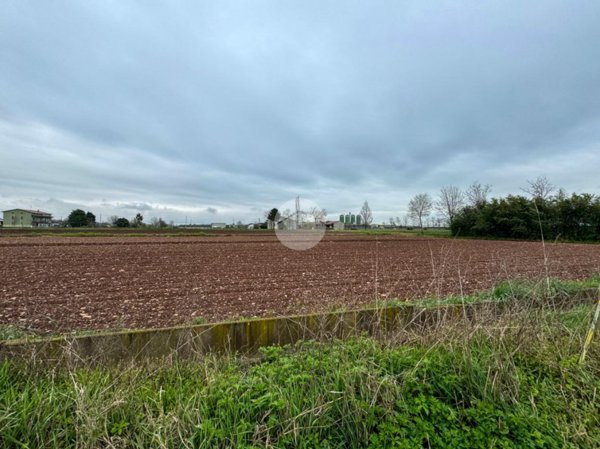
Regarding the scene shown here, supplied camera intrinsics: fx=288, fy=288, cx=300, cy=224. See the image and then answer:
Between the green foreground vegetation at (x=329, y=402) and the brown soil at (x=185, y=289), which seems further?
the brown soil at (x=185, y=289)

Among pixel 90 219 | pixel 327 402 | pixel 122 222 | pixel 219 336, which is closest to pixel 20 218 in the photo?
pixel 90 219

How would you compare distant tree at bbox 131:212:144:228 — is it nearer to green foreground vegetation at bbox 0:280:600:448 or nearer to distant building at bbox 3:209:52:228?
distant building at bbox 3:209:52:228

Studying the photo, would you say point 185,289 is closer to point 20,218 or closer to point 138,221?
point 138,221

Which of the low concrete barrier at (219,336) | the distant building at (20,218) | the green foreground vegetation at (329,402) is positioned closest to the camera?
the green foreground vegetation at (329,402)

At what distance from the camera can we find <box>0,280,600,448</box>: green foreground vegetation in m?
1.88

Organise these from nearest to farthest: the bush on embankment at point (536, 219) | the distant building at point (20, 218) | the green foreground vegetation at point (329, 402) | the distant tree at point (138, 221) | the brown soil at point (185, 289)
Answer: the green foreground vegetation at point (329, 402)
the brown soil at point (185, 289)
the bush on embankment at point (536, 219)
the distant tree at point (138, 221)
the distant building at point (20, 218)

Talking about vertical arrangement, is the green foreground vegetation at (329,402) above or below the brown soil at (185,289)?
above

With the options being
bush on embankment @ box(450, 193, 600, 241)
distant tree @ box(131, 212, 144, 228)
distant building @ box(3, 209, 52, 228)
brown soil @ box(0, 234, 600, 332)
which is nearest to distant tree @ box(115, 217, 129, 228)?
distant tree @ box(131, 212, 144, 228)

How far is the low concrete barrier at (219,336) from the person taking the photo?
9.97 feet

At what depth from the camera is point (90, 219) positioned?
7300 centimetres

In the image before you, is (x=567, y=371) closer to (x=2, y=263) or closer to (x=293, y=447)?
(x=293, y=447)

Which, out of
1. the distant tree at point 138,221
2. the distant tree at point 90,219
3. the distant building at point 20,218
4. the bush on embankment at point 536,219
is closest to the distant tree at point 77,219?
the distant tree at point 90,219

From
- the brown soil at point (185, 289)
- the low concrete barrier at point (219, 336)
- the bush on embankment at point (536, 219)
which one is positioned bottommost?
the brown soil at point (185, 289)

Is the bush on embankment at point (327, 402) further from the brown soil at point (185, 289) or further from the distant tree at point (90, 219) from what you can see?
the distant tree at point (90, 219)
